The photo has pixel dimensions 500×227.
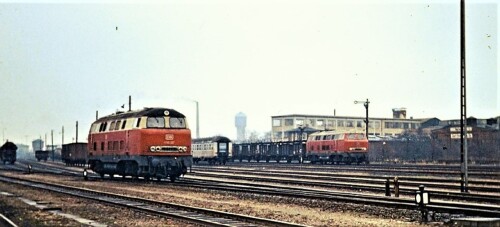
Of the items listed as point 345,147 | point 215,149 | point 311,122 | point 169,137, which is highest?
point 311,122

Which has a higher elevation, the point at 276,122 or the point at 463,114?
the point at 276,122

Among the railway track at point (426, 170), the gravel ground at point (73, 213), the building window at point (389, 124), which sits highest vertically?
the building window at point (389, 124)

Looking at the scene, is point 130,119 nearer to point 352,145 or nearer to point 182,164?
point 182,164

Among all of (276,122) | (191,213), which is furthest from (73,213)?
(276,122)

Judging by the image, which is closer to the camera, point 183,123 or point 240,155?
point 183,123

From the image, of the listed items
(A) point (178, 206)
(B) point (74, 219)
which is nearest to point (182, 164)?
(A) point (178, 206)

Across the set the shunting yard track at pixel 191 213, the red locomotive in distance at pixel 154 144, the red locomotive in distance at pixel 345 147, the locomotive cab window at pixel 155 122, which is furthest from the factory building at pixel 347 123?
the shunting yard track at pixel 191 213

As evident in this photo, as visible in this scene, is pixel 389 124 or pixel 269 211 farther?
pixel 389 124

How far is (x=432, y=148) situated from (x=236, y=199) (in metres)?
60.1

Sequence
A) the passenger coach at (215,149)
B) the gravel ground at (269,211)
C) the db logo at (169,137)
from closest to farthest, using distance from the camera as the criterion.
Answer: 1. the gravel ground at (269,211)
2. the db logo at (169,137)
3. the passenger coach at (215,149)

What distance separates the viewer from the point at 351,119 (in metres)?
146

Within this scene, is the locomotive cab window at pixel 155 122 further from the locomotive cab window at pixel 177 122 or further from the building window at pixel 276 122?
the building window at pixel 276 122

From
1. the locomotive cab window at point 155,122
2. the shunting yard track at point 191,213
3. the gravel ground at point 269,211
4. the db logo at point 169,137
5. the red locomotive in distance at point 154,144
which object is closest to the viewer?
the shunting yard track at point 191,213

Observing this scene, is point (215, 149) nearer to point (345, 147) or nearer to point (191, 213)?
point (345, 147)
